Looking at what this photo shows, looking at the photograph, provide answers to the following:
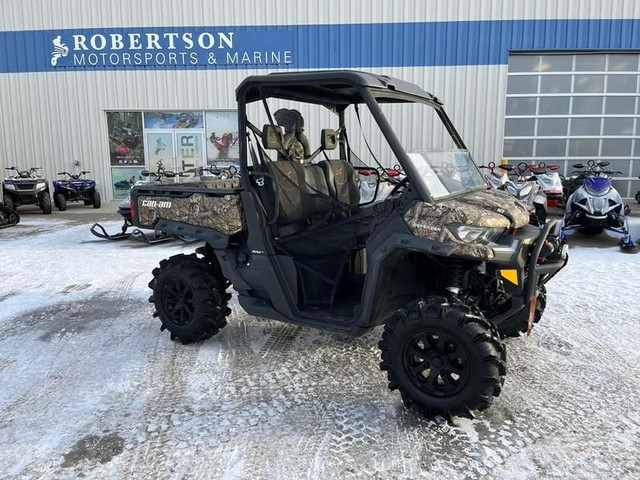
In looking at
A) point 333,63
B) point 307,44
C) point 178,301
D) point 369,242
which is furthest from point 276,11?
point 369,242

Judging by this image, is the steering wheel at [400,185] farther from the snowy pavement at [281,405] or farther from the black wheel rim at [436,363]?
the snowy pavement at [281,405]

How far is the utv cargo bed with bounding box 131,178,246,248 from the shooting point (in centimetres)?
356

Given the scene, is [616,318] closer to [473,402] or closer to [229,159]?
[473,402]

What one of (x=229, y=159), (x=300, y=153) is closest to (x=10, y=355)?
(x=300, y=153)

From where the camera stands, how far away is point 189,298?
3908mm

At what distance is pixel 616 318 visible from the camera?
438 centimetres

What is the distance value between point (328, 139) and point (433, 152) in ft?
4.36

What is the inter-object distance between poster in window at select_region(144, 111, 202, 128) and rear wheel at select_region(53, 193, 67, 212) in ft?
9.60

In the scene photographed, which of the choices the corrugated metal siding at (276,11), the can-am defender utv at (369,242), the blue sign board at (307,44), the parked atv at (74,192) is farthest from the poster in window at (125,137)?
the can-am defender utv at (369,242)

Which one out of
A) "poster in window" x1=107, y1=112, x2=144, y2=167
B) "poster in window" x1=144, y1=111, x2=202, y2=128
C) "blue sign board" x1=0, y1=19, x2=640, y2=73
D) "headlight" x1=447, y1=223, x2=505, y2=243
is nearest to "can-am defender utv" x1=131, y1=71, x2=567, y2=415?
"headlight" x1=447, y1=223, x2=505, y2=243

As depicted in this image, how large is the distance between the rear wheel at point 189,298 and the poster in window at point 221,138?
1011 cm

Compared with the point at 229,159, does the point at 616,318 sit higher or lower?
lower

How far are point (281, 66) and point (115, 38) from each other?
4455mm

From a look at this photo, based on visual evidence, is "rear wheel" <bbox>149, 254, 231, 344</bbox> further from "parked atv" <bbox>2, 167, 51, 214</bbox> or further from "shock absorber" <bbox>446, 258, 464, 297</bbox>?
"parked atv" <bbox>2, 167, 51, 214</bbox>
